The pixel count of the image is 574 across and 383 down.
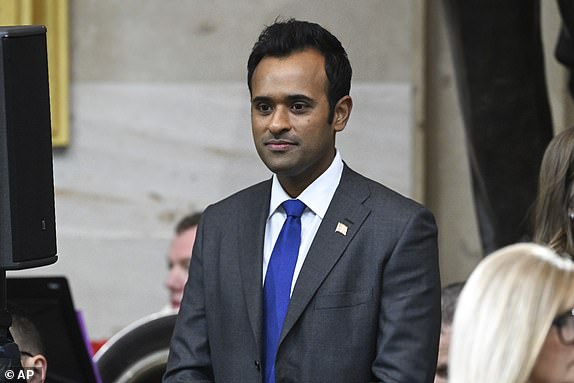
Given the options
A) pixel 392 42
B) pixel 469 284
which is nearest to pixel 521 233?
pixel 392 42

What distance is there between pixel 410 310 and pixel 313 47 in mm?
659

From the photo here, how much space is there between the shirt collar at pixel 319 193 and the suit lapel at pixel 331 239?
0.06 ft

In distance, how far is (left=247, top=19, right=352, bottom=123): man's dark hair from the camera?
382cm

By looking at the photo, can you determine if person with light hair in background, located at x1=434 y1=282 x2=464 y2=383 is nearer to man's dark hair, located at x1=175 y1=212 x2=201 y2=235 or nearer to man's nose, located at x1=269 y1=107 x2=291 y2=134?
man's nose, located at x1=269 y1=107 x2=291 y2=134

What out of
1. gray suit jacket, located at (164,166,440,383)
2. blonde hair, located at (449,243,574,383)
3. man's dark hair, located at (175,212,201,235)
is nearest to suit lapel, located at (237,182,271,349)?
gray suit jacket, located at (164,166,440,383)

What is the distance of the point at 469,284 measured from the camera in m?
2.52

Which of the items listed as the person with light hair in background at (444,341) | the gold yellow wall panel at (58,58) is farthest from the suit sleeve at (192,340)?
the gold yellow wall panel at (58,58)

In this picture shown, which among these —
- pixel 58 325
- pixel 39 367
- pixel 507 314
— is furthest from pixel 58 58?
pixel 507 314

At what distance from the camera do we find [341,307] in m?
3.67

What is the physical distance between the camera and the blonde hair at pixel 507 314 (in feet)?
8.00

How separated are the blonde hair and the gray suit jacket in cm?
108

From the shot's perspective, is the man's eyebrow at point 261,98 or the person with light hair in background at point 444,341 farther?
the person with light hair in background at point 444,341

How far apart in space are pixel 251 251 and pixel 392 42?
3.74 m

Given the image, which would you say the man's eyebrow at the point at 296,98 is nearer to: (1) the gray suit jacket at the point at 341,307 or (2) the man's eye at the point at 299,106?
(2) the man's eye at the point at 299,106
